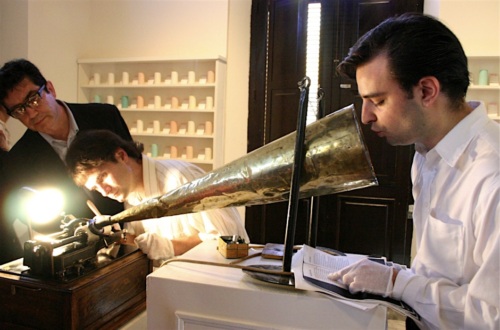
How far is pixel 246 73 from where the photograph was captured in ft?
11.8

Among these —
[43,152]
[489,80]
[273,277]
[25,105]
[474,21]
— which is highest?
[474,21]

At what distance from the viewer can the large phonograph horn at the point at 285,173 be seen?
69 centimetres

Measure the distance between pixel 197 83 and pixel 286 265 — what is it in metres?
3.02

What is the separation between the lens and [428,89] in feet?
2.58

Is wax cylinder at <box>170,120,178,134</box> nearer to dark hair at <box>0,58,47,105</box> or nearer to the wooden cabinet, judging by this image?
dark hair at <box>0,58,47,105</box>

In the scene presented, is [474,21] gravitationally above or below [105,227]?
above

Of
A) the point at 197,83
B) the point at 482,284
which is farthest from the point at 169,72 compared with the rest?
the point at 482,284

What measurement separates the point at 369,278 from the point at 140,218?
510 millimetres

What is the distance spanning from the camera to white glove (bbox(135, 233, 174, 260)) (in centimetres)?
116

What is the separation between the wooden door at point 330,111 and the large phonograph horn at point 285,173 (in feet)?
7.84

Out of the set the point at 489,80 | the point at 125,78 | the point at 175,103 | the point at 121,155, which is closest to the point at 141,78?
the point at 125,78

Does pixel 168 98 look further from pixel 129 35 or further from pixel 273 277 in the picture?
pixel 273 277

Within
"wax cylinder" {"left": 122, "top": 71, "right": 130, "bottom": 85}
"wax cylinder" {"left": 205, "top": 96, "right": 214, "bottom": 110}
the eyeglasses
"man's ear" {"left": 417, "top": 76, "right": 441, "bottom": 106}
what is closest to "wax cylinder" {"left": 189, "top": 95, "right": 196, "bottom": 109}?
"wax cylinder" {"left": 205, "top": 96, "right": 214, "bottom": 110}

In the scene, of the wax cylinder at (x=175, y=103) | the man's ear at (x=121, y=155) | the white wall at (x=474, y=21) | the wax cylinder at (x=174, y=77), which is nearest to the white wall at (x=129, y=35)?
Answer: the wax cylinder at (x=174, y=77)
